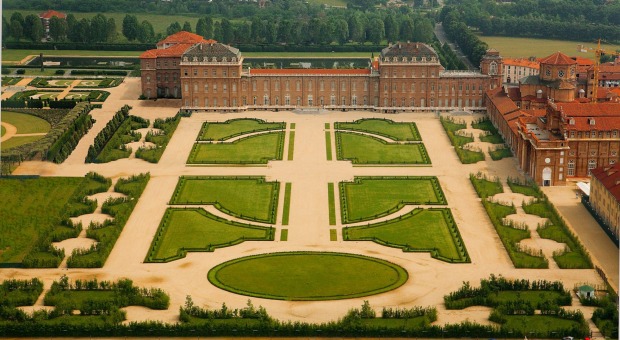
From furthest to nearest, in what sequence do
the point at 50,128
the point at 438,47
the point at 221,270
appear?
1. the point at 438,47
2. the point at 50,128
3. the point at 221,270

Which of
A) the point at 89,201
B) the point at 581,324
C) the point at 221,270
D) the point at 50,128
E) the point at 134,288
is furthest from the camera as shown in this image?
the point at 50,128

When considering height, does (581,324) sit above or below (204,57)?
below

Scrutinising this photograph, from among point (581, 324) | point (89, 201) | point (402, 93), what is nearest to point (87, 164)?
point (89, 201)

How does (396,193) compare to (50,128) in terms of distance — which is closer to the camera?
(396,193)

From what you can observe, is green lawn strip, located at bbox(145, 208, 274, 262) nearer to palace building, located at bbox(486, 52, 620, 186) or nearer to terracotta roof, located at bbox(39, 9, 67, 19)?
palace building, located at bbox(486, 52, 620, 186)

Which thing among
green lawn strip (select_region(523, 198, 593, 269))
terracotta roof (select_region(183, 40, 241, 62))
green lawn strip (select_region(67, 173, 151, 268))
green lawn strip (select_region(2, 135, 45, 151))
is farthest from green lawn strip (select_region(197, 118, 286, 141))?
green lawn strip (select_region(523, 198, 593, 269))

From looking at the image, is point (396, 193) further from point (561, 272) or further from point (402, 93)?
point (402, 93)
